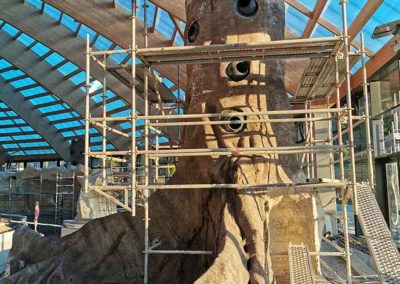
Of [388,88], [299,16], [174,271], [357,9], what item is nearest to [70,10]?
[299,16]

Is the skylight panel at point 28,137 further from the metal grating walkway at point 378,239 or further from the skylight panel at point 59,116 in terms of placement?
the metal grating walkway at point 378,239

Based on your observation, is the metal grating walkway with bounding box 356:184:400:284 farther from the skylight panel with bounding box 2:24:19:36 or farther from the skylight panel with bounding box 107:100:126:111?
the skylight panel with bounding box 2:24:19:36

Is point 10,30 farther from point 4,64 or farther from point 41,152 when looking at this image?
point 41,152

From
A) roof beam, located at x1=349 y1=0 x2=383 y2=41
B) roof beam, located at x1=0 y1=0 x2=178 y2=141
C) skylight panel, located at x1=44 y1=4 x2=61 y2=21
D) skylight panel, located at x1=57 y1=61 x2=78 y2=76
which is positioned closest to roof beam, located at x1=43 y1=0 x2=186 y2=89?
roof beam, located at x1=0 y1=0 x2=178 y2=141

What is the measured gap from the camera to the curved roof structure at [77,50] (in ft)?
35.9

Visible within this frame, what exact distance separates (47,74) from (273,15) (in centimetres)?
2064

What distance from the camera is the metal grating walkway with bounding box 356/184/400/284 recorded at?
176 inches

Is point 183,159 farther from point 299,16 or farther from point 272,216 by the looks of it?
point 299,16

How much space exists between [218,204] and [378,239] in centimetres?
191

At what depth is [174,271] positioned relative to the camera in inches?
229

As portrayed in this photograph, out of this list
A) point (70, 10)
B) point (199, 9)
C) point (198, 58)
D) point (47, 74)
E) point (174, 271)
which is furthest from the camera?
point (47, 74)

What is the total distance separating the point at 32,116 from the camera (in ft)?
98.9

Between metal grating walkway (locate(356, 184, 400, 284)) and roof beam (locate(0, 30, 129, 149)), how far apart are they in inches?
858

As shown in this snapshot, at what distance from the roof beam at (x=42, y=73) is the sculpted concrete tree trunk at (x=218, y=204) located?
19046mm
